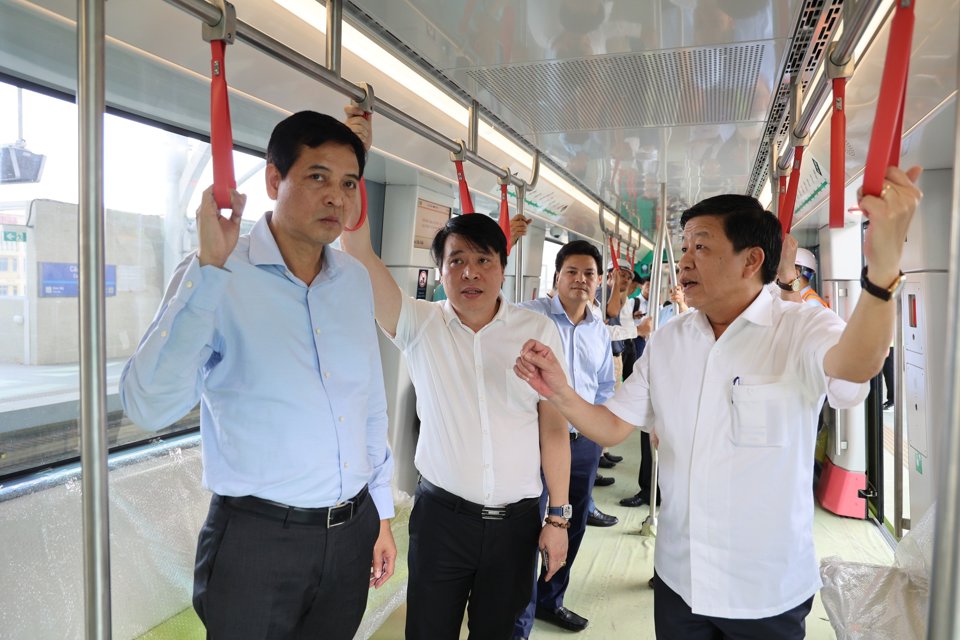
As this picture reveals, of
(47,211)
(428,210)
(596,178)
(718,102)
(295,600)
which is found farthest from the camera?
(596,178)

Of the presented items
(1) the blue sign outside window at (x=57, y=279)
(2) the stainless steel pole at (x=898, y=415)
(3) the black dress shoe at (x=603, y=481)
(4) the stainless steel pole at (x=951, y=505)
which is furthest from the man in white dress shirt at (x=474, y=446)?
(3) the black dress shoe at (x=603, y=481)

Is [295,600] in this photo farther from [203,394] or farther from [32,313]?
[32,313]

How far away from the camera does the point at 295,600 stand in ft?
5.10

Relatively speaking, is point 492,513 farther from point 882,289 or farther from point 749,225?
point 882,289

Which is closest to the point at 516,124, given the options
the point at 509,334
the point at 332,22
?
the point at 509,334

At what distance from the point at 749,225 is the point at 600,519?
3.64 meters

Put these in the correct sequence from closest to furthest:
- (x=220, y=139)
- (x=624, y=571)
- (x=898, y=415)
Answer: (x=220, y=139) < (x=898, y=415) < (x=624, y=571)

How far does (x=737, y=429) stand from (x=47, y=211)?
2.52m

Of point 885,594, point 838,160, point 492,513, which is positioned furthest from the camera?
point 885,594

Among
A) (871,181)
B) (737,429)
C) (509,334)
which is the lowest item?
(737,429)

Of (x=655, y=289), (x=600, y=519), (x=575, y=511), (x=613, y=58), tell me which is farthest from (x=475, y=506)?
(x=600, y=519)

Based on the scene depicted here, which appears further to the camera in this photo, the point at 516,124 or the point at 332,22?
the point at 516,124

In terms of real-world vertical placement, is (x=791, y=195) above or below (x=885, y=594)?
above

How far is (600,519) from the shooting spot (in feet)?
16.1
